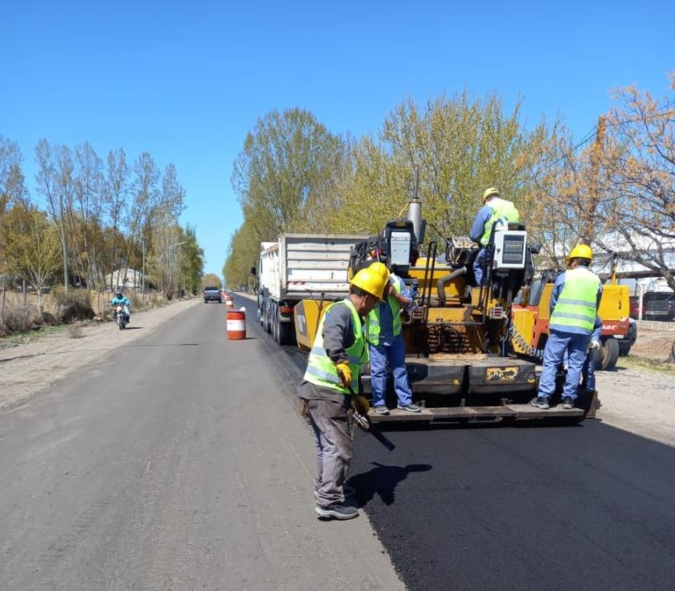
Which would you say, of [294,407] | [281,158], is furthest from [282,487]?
[281,158]

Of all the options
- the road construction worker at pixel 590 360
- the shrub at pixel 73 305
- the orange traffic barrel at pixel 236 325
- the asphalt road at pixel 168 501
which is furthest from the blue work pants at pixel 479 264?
the shrub at pixel 73 305

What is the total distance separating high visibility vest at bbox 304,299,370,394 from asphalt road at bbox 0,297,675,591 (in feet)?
3.22

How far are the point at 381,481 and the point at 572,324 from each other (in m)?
3.09

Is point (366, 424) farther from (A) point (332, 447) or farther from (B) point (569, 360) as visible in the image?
(B) point (569, 360)

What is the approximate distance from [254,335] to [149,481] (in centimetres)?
1409

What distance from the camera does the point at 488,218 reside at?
7168 millimetres

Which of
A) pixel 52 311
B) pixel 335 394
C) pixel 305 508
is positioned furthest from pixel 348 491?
pixel 52 311

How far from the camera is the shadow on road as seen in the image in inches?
183

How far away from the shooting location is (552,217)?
15.6 meters

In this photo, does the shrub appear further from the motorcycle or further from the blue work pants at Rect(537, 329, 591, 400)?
the blue work pants at Rect(537, 329, 591, 400)

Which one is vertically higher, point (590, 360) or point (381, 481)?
point (590, 360)

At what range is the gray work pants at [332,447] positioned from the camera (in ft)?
13.6

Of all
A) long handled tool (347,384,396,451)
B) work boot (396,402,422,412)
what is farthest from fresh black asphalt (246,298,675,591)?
work boot (396,402,422,412)

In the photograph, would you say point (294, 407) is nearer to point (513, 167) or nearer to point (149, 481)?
point (149, 481)
